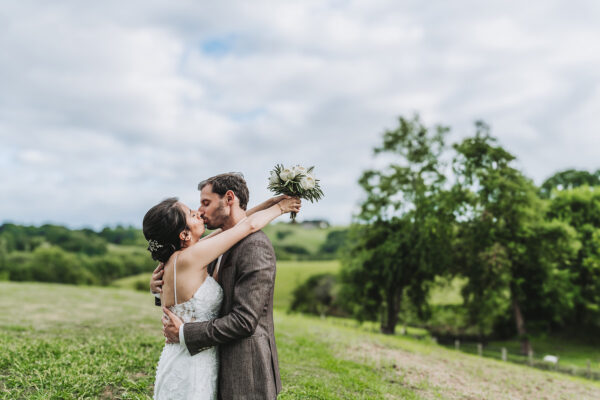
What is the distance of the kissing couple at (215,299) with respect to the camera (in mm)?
3363

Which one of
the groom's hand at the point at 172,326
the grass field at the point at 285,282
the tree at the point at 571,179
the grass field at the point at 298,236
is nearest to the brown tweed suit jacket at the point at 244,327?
the groom's hand at the point at 172,326

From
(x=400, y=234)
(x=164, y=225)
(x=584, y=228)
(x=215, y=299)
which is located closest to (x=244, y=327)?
(x=215, y=299)

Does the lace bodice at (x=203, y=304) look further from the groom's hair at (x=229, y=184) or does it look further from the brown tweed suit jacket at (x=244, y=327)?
the groom's hair at (x=229, y=184)

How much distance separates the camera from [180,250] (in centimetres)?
370

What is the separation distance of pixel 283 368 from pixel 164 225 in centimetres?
753

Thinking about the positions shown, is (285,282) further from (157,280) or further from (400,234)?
(157,280)

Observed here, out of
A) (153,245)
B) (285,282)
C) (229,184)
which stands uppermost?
(229,184)

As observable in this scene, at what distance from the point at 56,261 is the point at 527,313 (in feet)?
215

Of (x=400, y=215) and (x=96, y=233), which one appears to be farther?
(x=96, y=233)

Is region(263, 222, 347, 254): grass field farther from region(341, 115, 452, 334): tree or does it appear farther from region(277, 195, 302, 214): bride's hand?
region(277, 195, 302, 214): bride's hand

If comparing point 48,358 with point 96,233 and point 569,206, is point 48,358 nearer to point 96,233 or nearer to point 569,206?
point 569,206

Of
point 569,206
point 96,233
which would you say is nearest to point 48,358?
point 569,206

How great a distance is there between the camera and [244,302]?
3287 millimetres

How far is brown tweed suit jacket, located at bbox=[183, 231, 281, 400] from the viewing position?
3309mm
